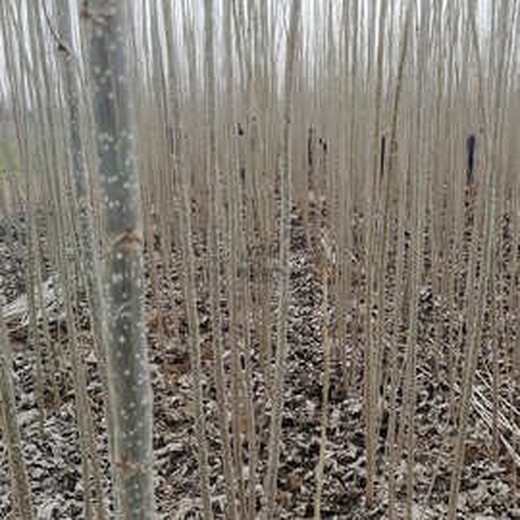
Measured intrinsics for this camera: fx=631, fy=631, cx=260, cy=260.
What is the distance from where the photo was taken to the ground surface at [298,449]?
1373 mm

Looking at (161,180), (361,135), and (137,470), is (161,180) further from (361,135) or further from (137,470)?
(137,470)

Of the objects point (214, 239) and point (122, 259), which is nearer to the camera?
point (122, 259)

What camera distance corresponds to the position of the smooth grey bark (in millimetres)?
377

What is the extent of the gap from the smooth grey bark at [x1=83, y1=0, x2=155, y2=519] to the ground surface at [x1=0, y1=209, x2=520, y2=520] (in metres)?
0.80

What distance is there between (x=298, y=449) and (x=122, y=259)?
1.25m

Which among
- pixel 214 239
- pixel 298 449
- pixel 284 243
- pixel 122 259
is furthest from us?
pixel 298 449

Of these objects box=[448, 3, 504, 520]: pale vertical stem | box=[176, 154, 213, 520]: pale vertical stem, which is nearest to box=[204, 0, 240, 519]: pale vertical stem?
box=[176, 154, 213, 520]: pale vertical stem

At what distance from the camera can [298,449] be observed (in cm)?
155

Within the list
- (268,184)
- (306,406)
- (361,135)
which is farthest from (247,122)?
Result: (361,135)

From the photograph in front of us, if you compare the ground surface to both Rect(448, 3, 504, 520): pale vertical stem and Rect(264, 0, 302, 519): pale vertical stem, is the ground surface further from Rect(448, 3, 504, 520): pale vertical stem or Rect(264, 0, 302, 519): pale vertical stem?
Rect(264, 0, 302, 519): pale vertical stem

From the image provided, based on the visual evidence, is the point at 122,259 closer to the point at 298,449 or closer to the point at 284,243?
the point at 284,243

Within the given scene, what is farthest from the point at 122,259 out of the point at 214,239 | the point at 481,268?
the point at 481,268

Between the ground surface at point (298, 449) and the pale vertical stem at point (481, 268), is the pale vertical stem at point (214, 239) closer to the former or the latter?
the pale vertical stem at point (481, 268)

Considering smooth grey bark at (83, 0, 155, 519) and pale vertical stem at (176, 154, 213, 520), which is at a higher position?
smooth grey bark at (83, 0, 155, 519)
